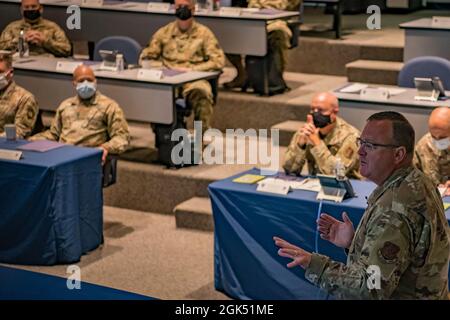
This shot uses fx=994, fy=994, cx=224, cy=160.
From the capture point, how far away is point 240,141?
8.30m

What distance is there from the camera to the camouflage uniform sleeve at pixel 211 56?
8.07 m

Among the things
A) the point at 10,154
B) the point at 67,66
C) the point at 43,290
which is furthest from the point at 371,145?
the point at 67,66

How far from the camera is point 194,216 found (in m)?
7.05

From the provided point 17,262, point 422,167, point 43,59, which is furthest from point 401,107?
point 43,59

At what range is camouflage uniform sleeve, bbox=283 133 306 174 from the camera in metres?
6.06

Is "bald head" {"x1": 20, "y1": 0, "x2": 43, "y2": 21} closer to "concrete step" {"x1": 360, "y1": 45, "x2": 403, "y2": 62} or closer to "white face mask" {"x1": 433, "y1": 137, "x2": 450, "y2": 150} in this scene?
"concrete step" {"x1": 360, "y1": 45, "x2": 403, "y2": 62}

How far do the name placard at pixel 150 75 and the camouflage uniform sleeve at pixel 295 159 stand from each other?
173 centimetres

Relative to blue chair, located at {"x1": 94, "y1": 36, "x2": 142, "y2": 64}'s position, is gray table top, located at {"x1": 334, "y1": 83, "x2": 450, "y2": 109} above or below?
below

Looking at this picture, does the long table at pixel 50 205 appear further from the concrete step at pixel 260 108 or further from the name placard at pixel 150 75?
the concrete step at pixel 260 108

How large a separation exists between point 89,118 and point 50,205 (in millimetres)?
942

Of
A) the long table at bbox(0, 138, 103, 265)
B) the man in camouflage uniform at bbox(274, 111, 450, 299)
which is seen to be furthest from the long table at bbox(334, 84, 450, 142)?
the man in camouflage uniform at bbox(274, 111, 450, 299)

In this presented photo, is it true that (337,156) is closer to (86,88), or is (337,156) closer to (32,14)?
(86,88)

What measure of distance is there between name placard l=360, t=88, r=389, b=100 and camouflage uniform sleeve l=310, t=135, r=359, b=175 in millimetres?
745
